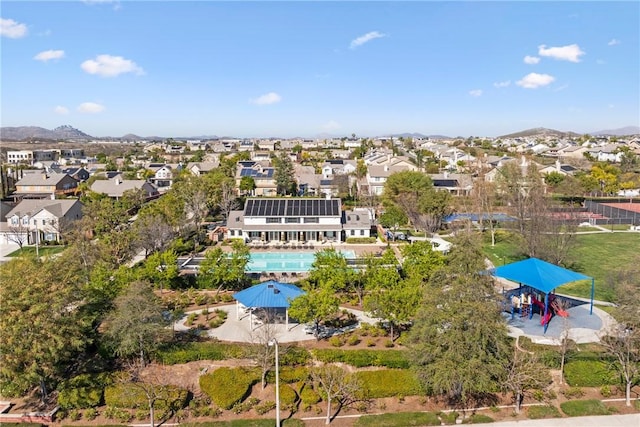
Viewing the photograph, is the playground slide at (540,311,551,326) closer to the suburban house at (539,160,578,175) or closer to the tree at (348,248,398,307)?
the tree at (348,248,398,307)

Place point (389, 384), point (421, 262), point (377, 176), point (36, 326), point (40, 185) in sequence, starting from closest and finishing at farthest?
1. point (36, 326)
2. point (389, 384)
3. point (421, 262)
4. point (40, 185)
5. point (377, 176)

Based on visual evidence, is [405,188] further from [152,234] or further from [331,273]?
[152,234]

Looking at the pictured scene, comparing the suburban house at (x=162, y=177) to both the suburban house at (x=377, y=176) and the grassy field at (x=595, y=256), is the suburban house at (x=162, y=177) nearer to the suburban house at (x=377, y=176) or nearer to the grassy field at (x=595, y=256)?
the suburban house at (x=377, y=176)

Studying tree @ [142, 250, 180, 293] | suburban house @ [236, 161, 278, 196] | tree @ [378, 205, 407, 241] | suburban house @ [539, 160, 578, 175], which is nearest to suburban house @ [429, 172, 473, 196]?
suburban house @ [539, 160, 578, 175]

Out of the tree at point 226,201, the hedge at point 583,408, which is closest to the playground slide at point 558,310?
the hedge at point 583,408

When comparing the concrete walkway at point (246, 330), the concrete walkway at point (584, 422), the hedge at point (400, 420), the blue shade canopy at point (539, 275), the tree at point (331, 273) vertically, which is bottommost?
the hedge at point (400, 420)

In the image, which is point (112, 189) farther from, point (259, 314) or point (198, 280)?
point (259, 314)

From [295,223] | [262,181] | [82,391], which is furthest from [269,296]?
[262,181]
